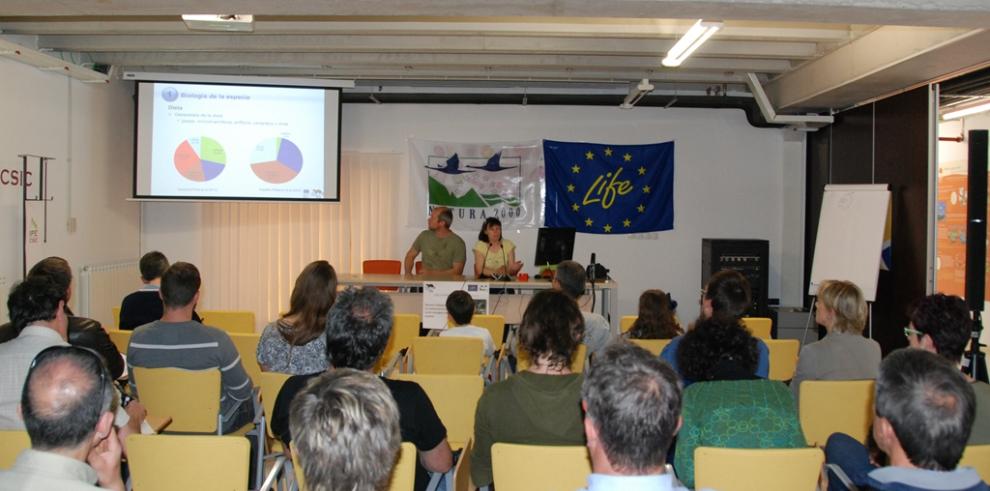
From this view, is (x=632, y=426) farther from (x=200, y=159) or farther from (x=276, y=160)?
(x=200, y=159)

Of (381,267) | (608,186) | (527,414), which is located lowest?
(527,414)

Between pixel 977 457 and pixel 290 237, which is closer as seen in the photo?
pixel 977 457

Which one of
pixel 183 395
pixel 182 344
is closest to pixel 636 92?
pixel 182 344

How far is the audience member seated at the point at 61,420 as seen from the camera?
1739 millimetres

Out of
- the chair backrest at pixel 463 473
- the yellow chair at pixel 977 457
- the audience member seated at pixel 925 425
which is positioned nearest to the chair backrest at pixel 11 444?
the chair backrest at pixel 463 473

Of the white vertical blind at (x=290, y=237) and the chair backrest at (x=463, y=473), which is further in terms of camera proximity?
the white vertical blind at (x=290, y=237)

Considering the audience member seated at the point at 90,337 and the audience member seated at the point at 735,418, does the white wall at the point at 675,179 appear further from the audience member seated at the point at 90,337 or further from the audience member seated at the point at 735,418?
the audience member seated at the point at 735,418

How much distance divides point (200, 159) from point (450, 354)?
451 cm

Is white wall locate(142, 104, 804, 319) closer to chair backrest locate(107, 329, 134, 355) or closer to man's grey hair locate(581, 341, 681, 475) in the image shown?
chair backrest locate(107, 329, 134, 355)

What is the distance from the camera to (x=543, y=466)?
7.55 ft

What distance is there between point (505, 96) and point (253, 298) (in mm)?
3799

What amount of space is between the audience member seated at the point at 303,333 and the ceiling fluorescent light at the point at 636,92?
493 centimetres

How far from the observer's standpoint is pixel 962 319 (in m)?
3.06

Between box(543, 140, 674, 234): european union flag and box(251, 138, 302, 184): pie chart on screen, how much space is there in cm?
300
